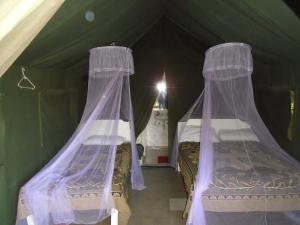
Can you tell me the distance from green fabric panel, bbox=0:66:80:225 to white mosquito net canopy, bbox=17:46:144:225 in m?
0.20

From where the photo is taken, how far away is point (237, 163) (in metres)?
3.27

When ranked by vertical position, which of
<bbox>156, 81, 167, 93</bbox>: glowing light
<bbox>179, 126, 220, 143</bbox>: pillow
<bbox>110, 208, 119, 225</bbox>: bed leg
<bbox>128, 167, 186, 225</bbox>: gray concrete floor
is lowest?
<bbox>128, 167, 186, 225</bbox>: gray concrete floor

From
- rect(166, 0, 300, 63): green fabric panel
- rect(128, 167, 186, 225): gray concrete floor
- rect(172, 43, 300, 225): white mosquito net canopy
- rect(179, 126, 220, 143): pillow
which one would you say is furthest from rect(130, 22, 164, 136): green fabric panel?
rect(172, 43, 300, 225): white mosquito net canopy

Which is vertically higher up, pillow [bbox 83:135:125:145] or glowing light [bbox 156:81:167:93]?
glowing light [bbox 156:81:167:93]

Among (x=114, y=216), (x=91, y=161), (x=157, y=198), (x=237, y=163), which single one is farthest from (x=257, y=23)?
(x=157, y=198)

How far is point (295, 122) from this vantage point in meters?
3.65

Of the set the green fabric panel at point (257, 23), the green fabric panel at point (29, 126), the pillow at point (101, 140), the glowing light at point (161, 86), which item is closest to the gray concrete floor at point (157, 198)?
the pillow at point (101, 140)

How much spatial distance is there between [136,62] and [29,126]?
297cm

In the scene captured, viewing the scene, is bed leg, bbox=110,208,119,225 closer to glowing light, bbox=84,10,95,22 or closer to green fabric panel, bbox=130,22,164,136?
glowing light, bbox=84,10,95,22

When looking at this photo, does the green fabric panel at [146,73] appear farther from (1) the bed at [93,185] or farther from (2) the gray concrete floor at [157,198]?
(1) the bed at [93,185]

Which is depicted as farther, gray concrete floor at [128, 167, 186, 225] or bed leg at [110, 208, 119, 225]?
gray concrete floor at [128, 167, 186, 225]

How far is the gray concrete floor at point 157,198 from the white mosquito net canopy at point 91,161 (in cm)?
61

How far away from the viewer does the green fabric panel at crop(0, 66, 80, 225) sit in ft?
9.04

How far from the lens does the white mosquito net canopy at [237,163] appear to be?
272cm
